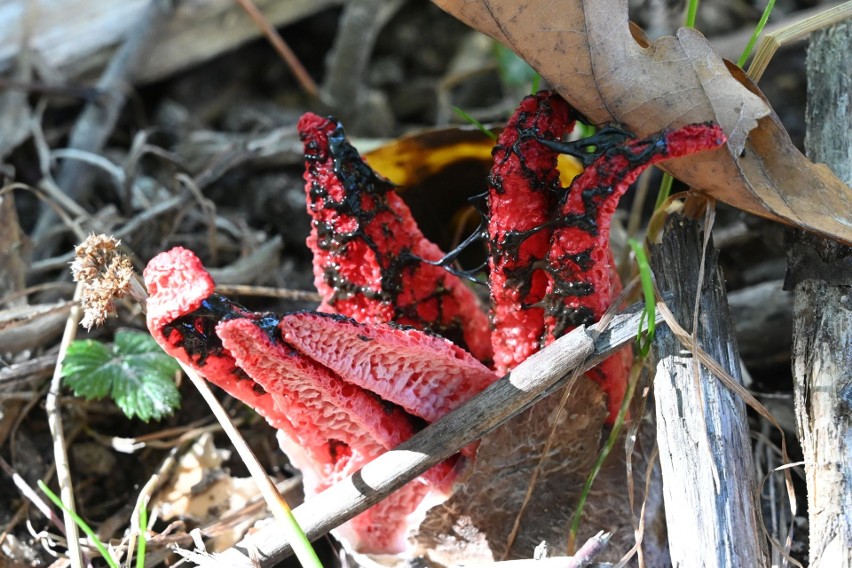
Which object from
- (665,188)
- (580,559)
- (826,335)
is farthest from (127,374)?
(826,335)

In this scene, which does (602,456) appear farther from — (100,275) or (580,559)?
(100,275)

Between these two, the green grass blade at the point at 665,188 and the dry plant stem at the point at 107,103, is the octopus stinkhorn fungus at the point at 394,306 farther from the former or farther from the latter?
the dry plant stem at the point at 107,103

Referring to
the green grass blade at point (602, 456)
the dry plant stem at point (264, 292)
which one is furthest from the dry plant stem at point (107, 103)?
the green grass blade at point (602, 456)

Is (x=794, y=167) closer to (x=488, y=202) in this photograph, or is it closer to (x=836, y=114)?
(x=836, y=114)

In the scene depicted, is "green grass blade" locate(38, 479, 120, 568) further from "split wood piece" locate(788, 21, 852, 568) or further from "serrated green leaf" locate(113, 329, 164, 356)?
"split wood piece" locate(788, 21, 852, 568)

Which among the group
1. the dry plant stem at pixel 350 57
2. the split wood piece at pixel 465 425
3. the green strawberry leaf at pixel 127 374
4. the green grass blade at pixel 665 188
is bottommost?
the split wood piece at pixel 465 425

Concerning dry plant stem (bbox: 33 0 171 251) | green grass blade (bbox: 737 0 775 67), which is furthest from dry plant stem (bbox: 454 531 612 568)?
dry plant stem (bbox: 33 0 171 251)

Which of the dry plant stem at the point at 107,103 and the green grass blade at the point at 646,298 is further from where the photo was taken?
the dry plant stem at the point at 107,103
